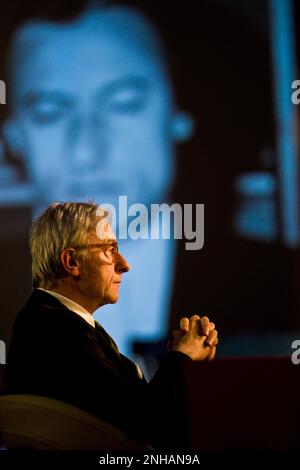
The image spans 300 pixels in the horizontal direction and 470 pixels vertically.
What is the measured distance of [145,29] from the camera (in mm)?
3371

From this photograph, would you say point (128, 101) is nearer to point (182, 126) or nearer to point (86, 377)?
point (182, 126)

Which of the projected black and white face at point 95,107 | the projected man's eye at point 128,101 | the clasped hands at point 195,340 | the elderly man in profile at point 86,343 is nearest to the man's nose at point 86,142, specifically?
the projected black and white face at point 95,107

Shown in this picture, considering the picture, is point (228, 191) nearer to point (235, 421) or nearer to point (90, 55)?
point (90, 55)

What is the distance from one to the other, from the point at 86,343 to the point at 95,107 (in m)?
2.26

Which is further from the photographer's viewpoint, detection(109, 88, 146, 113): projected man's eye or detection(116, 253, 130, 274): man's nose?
detection(109, 88, 146, 113): projected man's eye

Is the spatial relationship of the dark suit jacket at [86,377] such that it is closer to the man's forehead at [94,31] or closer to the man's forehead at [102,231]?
the man's forehead at [102,231]

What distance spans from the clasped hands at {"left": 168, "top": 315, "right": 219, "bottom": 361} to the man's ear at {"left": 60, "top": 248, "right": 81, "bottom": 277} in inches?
8.4

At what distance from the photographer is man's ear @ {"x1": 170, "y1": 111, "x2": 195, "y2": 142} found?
3.36 meters

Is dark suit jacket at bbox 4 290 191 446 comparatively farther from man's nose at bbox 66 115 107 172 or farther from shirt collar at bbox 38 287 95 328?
man's nose at bbox 66 115 107 172

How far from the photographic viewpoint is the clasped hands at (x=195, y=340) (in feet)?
4.01

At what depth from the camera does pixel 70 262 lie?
51.4 inches

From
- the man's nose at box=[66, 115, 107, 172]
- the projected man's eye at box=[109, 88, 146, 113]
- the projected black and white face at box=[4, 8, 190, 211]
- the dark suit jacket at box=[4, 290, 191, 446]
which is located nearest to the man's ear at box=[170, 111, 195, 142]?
the projected black and white face at box=[4, 8, 190, 211]

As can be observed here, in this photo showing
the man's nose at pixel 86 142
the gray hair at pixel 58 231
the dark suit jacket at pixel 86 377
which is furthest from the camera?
the man's nose at pixel 86 142

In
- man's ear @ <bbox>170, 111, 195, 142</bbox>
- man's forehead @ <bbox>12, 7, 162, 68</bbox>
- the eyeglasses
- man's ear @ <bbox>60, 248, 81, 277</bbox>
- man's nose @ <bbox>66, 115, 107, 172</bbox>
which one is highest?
man's forehead @ <bbox>12, 7, 162, 68</bbox>
